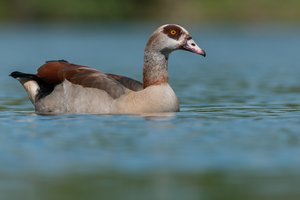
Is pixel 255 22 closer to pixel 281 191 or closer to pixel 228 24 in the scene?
pixel 228 24

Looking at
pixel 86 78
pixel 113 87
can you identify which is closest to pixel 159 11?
pixel 86 78

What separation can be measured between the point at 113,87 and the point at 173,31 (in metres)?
1.26

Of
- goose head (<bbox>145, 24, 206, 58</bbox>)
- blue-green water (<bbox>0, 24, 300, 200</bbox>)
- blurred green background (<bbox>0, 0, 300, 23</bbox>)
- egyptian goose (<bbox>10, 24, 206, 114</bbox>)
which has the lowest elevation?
blue-green water (<bbox>0, 24, 300, 200</bbox>)

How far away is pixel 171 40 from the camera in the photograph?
14.9m

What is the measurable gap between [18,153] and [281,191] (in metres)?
3.32

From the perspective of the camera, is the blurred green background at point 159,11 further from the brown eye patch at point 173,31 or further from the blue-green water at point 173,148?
the brown eye patch at point 173,31

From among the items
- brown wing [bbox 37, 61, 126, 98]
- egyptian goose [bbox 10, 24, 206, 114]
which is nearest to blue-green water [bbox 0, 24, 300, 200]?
egyptian goose [bbox 10, 24, 206, 114]

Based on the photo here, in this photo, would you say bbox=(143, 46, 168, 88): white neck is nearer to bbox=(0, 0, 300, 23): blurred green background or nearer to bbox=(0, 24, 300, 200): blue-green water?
bbox=(0, 24, 300, 200): blue-green water

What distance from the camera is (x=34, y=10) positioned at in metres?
58.4

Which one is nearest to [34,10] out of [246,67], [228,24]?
[228,24]

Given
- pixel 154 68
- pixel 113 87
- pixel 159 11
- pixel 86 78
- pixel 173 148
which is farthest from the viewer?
pixel 159 11

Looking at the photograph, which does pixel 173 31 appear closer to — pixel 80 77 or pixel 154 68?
pixel 154 68

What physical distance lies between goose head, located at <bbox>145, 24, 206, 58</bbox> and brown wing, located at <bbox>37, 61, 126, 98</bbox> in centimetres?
82

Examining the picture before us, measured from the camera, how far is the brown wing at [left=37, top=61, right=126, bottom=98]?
14.5 metres
